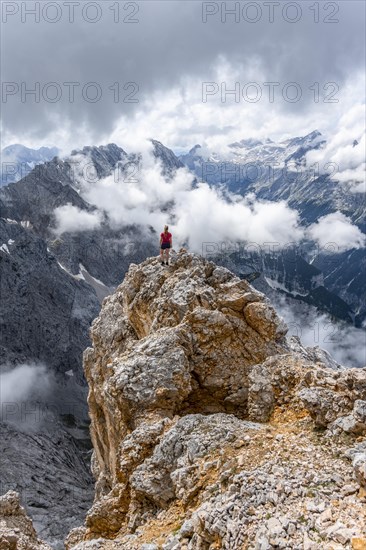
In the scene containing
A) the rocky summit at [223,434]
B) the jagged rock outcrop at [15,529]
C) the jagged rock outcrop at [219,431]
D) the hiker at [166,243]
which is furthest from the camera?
the hiker at [166,243]

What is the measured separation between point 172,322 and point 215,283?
6.28 m

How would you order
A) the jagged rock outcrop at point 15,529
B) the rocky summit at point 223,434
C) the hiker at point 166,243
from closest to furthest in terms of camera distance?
the rocky summit at point 223,434
the jagged rock outcrop at point 15,529
the hiker at point 166,243

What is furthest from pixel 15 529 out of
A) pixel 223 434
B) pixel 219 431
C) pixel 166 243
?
pixel 166 243

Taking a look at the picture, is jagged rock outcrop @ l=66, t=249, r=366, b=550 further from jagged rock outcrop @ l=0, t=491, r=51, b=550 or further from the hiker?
jagged rock outcrop @ l=0, t=491, r=51, b=550

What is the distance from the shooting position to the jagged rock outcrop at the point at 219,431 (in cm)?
1500

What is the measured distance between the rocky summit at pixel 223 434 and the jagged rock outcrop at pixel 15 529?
3.37 metres

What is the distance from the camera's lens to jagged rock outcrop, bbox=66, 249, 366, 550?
15000 millimetres

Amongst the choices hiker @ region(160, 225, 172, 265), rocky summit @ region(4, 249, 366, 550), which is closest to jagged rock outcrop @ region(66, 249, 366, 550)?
rocky summit @ region(4, 249, 366, 550)

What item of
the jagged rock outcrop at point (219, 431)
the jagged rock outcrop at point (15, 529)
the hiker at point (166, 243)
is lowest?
the jagged rock outcrop at point (15, 529)

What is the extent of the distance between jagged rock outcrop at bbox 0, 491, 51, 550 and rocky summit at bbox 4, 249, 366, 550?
3.37 meters

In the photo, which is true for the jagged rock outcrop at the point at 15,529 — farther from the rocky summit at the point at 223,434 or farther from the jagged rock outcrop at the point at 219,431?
the jagged rock outcrop at the point at 219,431

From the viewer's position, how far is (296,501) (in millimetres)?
14719

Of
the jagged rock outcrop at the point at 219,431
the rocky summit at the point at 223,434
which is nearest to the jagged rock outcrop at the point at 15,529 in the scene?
the rocky summit at the point at 223,434

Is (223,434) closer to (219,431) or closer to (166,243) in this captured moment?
(219,431)
